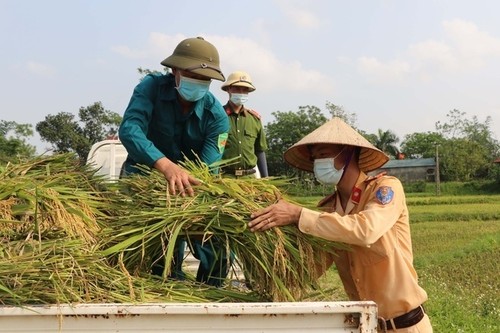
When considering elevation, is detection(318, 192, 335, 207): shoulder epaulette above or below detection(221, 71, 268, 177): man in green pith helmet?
below

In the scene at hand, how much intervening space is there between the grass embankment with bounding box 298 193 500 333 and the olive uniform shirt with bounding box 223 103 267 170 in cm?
166

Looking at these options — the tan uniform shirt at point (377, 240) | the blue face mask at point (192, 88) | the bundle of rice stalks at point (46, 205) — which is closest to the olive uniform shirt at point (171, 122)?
the blue face mask at point (192, 88)

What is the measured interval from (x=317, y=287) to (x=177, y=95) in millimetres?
1505

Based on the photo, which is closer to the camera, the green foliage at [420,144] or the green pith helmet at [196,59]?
the green pith helmet at [196,59]

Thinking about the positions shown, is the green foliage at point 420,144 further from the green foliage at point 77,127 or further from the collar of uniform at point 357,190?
the collar of uniform at point 357,190

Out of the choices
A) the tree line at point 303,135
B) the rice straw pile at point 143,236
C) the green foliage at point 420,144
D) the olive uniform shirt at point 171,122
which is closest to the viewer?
the rice straw pile at point 143,236

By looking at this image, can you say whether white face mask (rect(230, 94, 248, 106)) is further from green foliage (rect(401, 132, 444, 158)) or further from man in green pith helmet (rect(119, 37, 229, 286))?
Answer: green foliage (rect(401, 132, 444, 158))

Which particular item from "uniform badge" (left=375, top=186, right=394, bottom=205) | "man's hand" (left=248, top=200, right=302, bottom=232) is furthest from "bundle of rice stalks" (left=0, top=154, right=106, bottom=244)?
"uniform badge" (left=375, top=186, right=394, bottom=205)

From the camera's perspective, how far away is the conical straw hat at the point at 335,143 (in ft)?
9.00

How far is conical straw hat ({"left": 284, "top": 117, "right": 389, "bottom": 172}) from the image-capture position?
2.74 meters

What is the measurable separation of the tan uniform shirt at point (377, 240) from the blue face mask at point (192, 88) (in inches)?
40.6

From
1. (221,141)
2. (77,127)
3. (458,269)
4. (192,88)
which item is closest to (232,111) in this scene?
(221,141)

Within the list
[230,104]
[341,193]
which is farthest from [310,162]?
[230,104]

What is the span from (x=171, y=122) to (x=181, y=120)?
0.21 ft
